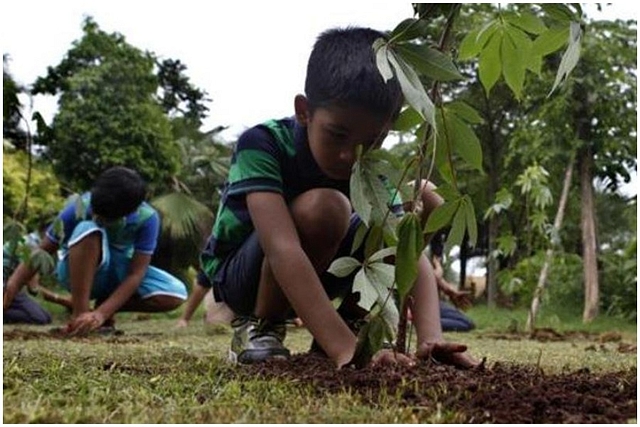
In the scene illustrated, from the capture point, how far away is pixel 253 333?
5.56 ft

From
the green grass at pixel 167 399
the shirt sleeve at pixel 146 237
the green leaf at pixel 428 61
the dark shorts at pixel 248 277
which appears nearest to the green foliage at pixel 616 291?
the shirt sleeve at pixel 146 237

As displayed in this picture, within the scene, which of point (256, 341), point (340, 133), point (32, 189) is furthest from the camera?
point (32, 189)

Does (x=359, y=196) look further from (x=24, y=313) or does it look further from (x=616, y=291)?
(x=616, y=291)

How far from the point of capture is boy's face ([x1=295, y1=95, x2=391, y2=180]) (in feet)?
4.42

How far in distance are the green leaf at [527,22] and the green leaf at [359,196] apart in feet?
0.92

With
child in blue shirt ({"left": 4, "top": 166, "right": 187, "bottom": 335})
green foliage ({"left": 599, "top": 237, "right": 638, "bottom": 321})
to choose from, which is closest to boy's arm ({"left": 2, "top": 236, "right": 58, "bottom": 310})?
child in blue shirt ({"left": 4, "top": 166, "right": 187, "bottom": 335})

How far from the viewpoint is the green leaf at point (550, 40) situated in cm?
109

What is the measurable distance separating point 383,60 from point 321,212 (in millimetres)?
638

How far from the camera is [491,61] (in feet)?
3.63

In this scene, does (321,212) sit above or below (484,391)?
above

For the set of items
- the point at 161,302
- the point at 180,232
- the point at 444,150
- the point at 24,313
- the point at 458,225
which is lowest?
the point at 24,313

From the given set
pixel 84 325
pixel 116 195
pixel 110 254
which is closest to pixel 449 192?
pixel 84 325

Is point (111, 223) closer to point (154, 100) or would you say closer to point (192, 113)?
point (154, 100)

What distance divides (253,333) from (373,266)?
2.18 ft
